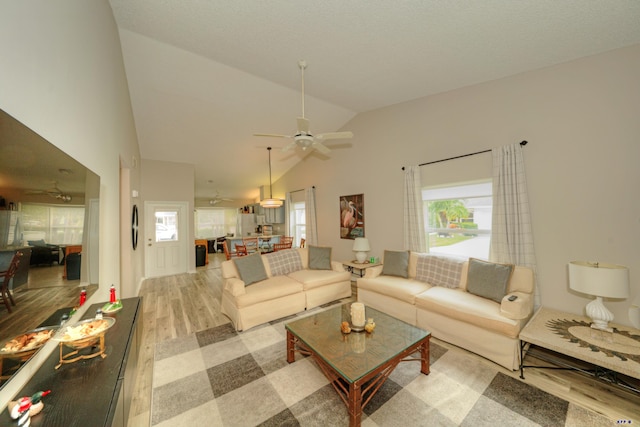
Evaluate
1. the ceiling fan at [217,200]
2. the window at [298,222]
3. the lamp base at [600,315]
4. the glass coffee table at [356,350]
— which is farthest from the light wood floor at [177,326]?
the ceiling fan at [217,200]

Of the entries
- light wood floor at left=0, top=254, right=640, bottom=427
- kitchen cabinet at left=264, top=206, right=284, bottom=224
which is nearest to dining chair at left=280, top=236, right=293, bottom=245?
kitchen cabinet at left=264, top=206, right=284, bottom=224

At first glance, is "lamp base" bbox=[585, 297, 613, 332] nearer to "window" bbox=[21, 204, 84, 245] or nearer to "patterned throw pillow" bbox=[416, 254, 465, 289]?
"patterned throw pillow" bbox=[416, 254, 465, 289]

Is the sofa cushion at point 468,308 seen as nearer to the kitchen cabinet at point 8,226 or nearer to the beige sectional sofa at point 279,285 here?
the beige sectional sofa at point 279,285

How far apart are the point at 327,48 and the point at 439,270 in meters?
3.25

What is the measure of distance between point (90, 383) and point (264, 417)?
118 centimetres

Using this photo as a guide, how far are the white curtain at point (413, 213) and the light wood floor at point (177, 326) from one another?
1.58 m

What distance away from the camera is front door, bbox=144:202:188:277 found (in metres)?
5.63

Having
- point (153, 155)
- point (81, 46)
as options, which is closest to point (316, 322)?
point (81, 46)

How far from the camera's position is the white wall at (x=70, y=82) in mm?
883

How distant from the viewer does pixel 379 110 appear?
4516 mm

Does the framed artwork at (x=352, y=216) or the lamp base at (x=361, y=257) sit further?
the framed artwork at (x=352, y=216)

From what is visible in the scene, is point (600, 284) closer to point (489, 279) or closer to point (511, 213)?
point (489, 279)

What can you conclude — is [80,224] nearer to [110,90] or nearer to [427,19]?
[110,90]

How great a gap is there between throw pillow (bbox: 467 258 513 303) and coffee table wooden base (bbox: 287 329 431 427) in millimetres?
1154
